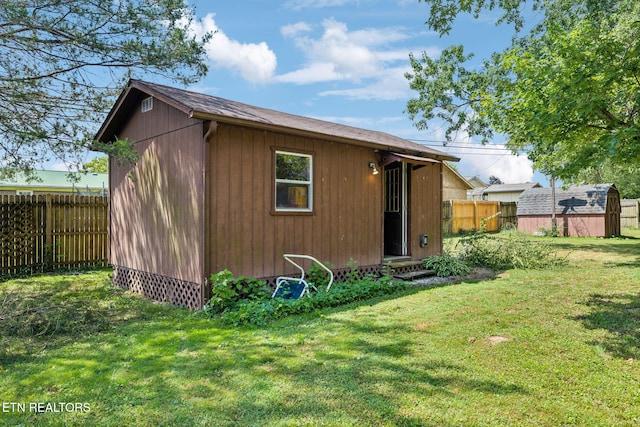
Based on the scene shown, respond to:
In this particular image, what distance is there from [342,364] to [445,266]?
5.66m

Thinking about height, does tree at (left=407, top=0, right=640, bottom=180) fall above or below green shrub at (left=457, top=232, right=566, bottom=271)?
above

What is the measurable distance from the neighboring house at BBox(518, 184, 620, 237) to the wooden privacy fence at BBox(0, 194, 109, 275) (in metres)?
19.0

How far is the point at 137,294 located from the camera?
6.98 metres

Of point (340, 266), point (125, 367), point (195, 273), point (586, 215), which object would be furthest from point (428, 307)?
point (586, 215)

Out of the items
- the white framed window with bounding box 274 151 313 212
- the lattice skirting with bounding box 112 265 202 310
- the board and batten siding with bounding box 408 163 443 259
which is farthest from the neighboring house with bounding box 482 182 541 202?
the lattice skirting with bounding box 112 265 202 310

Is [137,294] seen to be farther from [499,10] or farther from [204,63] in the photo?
[499,10]

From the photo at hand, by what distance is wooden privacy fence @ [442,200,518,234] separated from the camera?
19562 mm

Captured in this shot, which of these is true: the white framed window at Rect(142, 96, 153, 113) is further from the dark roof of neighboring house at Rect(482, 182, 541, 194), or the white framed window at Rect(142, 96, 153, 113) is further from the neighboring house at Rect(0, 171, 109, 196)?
the dark roof of neighboring house at Rect(482, 182, 541, 194)

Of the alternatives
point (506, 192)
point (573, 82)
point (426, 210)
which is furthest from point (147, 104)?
point (506, 192)

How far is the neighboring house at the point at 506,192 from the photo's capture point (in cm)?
3728

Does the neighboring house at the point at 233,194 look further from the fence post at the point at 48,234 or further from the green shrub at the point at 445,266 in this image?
the fence post at the point at 48,234

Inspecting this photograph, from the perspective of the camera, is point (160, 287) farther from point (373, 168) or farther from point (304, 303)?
point (373, 168)

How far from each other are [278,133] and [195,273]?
8.33 ft

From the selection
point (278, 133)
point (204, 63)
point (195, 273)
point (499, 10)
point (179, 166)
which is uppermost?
point (499, 10)
